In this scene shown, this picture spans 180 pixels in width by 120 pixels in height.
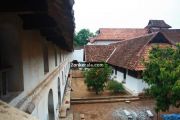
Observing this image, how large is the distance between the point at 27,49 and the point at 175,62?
27.7 ft

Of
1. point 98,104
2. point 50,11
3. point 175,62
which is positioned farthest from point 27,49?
point 98,104

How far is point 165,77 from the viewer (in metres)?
10.7

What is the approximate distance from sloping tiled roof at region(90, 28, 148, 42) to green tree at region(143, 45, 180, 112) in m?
36.2

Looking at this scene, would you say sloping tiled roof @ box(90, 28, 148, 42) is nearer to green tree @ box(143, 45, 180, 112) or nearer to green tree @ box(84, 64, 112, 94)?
green tree @ box(84, 64, 112, 94)

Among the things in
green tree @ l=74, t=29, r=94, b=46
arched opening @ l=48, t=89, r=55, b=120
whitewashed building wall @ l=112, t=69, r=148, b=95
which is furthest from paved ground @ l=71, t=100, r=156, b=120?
green tree @ l=74, t=29, r=94, b=46

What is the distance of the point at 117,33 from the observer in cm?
4975

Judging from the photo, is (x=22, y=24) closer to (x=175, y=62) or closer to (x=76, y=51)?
(x=175, y=62)

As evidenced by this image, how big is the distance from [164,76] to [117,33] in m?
39.5

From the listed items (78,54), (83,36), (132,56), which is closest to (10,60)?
(132,56)

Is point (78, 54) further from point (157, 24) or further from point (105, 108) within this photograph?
point (105, 108)

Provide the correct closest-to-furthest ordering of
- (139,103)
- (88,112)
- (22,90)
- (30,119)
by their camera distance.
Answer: (30,119), (22,90), (88,112), (139,103)

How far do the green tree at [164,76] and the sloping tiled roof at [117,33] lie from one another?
3625 centimetres

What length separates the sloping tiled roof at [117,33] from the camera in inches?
1917

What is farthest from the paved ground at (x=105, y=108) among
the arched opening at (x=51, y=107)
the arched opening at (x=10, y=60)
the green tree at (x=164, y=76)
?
the arched opening at (x=10, y=60)
